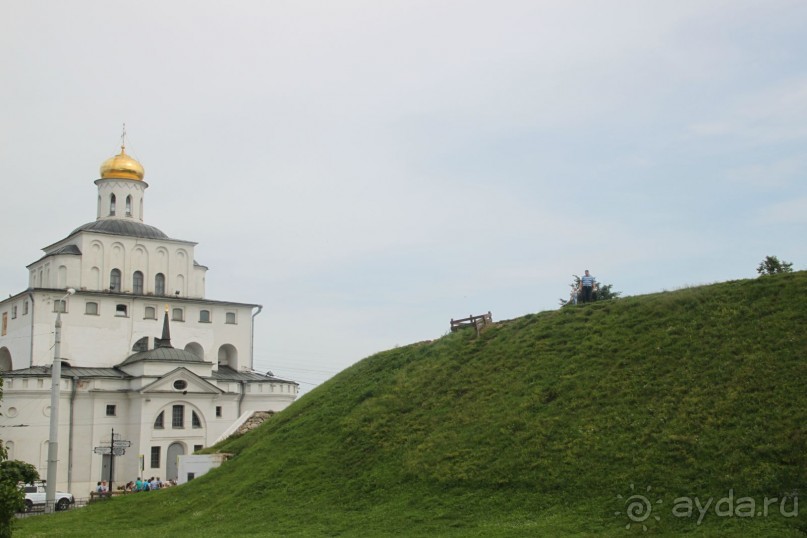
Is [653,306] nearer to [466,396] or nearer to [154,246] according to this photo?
[466,396]

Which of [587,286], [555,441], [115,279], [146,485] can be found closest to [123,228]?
[115,279]

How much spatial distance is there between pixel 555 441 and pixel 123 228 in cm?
4844

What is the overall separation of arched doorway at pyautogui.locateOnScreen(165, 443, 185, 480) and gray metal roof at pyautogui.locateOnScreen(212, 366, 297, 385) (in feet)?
18.9

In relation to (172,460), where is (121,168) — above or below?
above

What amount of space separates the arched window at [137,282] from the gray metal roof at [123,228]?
9.14 feet

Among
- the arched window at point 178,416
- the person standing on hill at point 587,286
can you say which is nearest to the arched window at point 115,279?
the arched window at point 178,416

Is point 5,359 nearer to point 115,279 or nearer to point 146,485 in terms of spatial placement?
point 115,279

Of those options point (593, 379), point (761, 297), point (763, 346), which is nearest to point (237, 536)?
point (593, 379)

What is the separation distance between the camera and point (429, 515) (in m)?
20.3

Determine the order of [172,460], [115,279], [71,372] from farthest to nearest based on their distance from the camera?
[115,279]
[71,372]
[172,460]

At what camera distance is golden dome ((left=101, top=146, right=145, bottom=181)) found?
213 ft

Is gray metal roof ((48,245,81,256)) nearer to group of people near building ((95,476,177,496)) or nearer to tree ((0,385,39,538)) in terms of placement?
group of people near building ((95,476,177,496))

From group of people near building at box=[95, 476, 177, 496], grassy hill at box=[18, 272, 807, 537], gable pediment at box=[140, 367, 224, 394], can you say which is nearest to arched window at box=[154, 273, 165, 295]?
gable pediment at box=[140, 367, 224, 394]

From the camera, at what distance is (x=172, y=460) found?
181 feet
